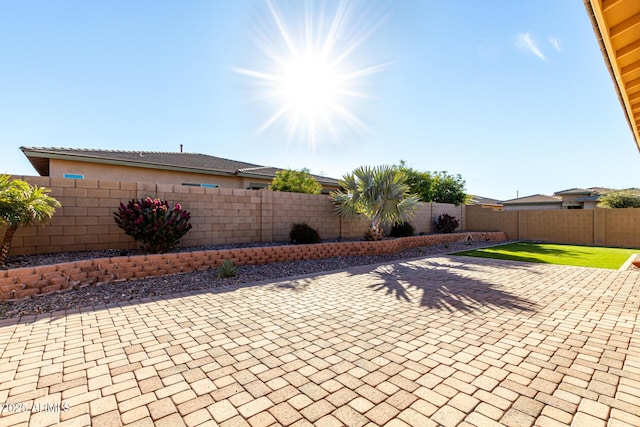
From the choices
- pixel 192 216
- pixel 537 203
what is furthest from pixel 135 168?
pixel 537 203

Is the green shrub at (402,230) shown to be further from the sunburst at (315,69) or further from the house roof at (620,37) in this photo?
the house roof at (620,37)

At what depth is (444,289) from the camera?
6277 millimetres

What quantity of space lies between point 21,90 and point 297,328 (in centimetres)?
1331

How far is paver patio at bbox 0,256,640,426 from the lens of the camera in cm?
230

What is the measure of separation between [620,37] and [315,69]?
919 centimetres

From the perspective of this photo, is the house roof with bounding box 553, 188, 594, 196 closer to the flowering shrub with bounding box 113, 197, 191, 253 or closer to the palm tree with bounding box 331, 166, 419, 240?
the palm tree with bounding box 331, 166, 419, 240

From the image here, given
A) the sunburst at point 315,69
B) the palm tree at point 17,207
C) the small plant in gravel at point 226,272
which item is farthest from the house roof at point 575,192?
the palm tree at point 17,207

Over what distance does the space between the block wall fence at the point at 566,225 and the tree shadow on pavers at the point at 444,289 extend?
12985 mm

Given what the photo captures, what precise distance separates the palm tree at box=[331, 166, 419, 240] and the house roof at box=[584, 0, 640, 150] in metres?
7.37

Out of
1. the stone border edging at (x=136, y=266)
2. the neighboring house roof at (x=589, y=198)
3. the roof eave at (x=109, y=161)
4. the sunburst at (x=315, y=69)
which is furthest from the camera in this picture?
the neighboring house roof at (x=589, y=198)

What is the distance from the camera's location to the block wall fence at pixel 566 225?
15.5 metres

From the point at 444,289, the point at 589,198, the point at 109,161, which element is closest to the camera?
the point at 444,289

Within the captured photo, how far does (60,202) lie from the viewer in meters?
6.67

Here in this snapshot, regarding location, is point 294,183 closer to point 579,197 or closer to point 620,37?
point 620,37
